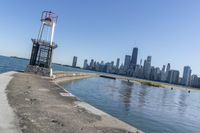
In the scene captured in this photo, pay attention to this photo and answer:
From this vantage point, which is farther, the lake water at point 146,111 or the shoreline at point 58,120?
the lake water at point 146,111

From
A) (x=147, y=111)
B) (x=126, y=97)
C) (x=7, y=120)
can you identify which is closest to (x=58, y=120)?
(x=7, y=120)

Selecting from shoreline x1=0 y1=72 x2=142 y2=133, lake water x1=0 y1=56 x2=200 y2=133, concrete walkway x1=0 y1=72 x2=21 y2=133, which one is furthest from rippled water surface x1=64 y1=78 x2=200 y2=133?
concrete walkway x1=0 y1=72 x2=21 y2=133

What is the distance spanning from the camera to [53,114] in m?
12.8

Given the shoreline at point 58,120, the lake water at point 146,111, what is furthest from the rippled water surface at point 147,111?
the shoreline at point 58,120

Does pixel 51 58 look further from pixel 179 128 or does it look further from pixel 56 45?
pixel 179 128

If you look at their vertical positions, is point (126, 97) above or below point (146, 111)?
above

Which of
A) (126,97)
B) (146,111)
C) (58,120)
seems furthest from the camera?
(126,97)

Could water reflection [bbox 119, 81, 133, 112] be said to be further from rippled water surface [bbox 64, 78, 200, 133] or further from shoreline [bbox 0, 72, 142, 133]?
shoreline [bbox 0, 72, 142, 133]

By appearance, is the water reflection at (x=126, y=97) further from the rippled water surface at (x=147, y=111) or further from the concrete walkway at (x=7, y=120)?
the concrete walkway at (x=7, y=120)

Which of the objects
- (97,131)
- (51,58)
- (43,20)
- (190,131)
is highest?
(43,20)

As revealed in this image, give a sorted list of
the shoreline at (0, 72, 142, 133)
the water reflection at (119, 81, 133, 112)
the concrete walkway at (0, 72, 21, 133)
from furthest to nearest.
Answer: the water reflection at (119, 81, 133, 112) → the shoreline at (0, 72, 142, 133) → the concrete walkway at (0, 72, 21, 133)

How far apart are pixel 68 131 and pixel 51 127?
0.78 metres

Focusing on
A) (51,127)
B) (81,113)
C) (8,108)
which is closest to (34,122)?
(51,127)

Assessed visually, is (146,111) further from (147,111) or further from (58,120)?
(58,120)
